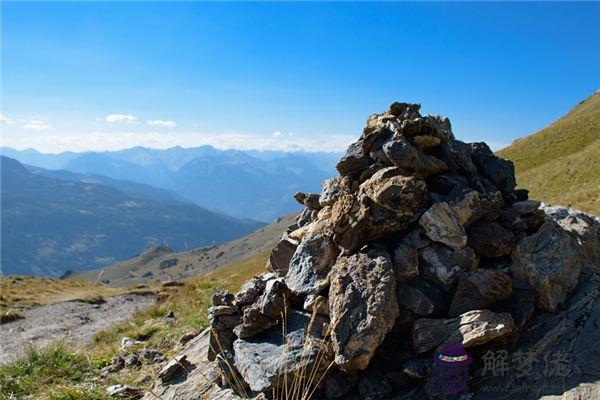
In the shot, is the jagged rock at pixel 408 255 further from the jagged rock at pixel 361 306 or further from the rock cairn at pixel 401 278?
the jagged rock at pixel 361 306

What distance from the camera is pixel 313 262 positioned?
9070 millimetres

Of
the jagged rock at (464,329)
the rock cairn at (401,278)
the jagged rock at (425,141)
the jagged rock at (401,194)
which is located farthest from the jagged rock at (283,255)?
the jagged rock at (464,329)

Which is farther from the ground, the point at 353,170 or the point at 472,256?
the point at 353,170

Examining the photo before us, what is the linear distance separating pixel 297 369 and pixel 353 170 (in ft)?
16.8

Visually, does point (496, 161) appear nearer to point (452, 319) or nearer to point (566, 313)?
point (566, 313)

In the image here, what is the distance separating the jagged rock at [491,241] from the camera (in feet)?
27.5

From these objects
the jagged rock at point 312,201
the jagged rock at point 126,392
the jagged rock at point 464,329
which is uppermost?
the jagged rock at point 312,201

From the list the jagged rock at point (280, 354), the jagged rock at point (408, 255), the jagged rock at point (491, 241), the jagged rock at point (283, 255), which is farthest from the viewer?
the jagged rock at point (283, 255)

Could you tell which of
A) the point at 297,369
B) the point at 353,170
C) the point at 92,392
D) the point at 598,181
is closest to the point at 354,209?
the point at 353,170

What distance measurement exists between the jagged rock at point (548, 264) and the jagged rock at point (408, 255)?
1.97m

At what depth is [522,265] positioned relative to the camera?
8.22 m

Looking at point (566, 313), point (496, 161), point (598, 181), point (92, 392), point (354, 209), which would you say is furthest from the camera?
point (598, 181)

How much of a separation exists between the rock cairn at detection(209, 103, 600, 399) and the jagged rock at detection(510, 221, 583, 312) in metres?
0.03

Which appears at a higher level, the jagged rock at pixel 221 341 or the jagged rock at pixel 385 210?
the jagged rock at pixel 385 210
